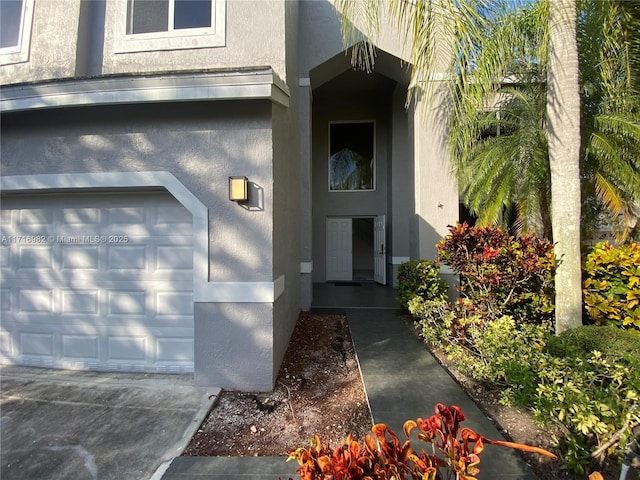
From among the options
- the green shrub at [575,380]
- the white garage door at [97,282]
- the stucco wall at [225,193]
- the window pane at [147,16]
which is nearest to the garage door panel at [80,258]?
the white garage door at [97,282]

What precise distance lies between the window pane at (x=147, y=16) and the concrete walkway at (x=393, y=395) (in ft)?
18.6

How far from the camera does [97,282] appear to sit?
420cm

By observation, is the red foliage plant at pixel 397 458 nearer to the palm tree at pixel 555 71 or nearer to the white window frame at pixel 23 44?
the palm tree at pixel 555 71

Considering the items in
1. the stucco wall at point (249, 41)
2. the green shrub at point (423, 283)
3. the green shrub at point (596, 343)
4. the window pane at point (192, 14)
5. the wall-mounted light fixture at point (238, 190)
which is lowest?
the green shrub at point (596, 343)

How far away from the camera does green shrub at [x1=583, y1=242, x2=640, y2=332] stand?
3.99 meters

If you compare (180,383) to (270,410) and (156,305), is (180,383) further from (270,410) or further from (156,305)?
(270,410)

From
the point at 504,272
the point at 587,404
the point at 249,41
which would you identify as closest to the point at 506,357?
the point at 587,404

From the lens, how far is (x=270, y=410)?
3.35m

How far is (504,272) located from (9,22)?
28.6 ft

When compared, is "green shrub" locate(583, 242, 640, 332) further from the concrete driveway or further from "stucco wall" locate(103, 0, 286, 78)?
"stucco wall" locate(103, 0, 286, 78)

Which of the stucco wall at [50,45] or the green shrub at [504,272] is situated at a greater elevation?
A: the stucco wall at [50,45]

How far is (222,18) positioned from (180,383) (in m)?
5.14

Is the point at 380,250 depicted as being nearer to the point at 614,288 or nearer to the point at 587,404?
the point at 614,288

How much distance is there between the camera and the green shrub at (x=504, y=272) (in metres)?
4.31
